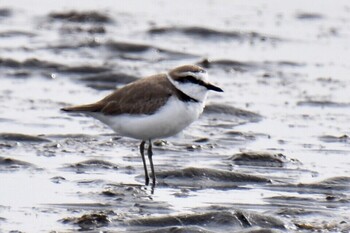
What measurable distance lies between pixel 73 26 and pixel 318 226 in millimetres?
10589

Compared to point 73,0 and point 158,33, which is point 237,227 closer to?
point 158,33

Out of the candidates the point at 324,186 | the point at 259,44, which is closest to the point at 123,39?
the point at 259,44

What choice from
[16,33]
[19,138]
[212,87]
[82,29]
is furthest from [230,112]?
[82,29]

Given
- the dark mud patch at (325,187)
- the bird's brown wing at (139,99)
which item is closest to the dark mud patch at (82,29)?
the bird's brown wing at (139,99)

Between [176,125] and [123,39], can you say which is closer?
[176,125]

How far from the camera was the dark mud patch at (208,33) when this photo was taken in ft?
60.2

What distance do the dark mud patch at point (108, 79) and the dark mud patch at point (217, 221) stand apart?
20.1 ft

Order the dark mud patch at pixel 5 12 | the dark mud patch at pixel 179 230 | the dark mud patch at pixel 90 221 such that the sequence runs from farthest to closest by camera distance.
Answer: the dark mud patch at pixel 5 12 → the dark mud patch at pixel 90 221 → the dark mud patch at pixel 179 230

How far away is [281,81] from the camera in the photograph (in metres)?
15.4

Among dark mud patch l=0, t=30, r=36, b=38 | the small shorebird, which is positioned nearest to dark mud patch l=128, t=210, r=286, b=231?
the small shorebird

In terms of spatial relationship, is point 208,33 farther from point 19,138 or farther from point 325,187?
point 325,187

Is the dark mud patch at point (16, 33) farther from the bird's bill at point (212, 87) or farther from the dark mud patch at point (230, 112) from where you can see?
the bird's bill at point (212, 87)

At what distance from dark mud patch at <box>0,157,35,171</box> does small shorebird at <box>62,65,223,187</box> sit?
742mm

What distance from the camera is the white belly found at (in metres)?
10.2
